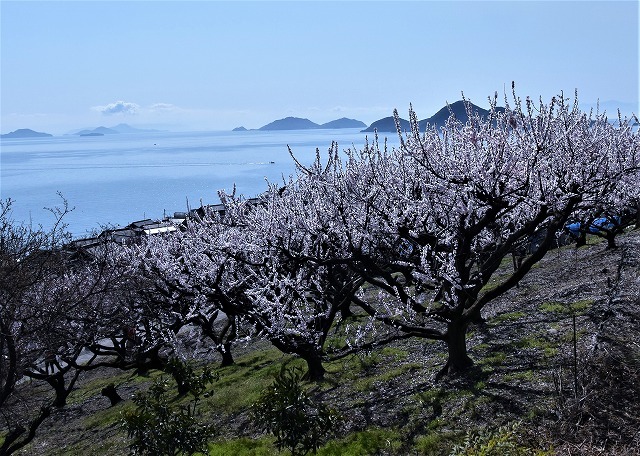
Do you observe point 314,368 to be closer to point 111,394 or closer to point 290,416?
point 290,416

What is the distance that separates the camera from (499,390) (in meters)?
12.0

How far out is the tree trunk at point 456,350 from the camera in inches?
533

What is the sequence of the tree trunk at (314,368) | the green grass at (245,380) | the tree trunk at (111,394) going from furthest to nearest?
the tree trunk at (111,394)
the green grass at (245,380)
the tree trunk at (314,368)

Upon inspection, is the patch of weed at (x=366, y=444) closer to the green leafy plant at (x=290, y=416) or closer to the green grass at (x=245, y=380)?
the green leafy plant at (x=290, y=416)

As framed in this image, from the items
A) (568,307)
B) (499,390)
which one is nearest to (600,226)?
(568,307)

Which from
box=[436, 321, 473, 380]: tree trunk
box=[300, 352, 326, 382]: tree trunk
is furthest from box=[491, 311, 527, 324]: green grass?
box=[300, 352, 326, 382]: tree trunk

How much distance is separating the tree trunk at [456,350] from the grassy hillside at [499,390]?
0.36 metres

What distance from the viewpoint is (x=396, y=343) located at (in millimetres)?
19375

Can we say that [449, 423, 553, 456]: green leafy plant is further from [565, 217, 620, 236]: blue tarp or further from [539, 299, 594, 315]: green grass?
[565, 217, 620, 236]: blue tarp

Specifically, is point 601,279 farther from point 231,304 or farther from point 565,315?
point 231,304

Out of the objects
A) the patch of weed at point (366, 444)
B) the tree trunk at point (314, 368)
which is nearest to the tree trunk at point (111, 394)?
the tree trunk at point (314, 368)

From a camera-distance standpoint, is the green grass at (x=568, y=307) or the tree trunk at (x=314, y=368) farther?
the tree trunk at (x=314, y=368)

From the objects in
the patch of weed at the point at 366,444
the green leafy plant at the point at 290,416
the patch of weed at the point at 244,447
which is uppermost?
the green leafy plant at the point at 290,416

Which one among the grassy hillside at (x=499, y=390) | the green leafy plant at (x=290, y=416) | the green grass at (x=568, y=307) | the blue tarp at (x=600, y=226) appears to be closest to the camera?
the grassy hillside at (x=499, y=390)
